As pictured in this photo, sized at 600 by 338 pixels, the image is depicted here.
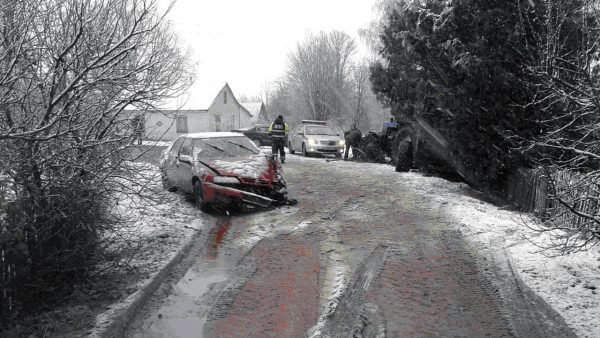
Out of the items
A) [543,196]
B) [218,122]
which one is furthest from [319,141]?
[218,122]

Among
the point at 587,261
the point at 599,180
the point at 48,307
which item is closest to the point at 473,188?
the point at 587,261

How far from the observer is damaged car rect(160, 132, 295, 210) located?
364 inches

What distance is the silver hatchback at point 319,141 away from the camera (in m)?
21.4

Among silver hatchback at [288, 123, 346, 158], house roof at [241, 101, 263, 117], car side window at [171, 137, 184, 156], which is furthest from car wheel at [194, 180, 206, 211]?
house roof at [241, 101, 263, 117]

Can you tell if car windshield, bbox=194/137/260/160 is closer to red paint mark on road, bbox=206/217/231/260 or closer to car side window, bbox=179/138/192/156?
car side window, bbox=179/138/192/156

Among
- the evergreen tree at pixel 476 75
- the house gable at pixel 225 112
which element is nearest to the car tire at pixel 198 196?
the evergreen tree at pixel 476 75

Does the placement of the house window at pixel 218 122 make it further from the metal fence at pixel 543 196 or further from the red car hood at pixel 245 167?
the metal fence at pixel 543 196

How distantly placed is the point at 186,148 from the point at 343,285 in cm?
617

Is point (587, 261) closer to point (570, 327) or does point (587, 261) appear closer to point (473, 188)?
point (570, 327)

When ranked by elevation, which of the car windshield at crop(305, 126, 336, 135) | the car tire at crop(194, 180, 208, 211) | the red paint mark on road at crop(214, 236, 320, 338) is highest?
the car windshield at crop(305, 126, 336, 135)

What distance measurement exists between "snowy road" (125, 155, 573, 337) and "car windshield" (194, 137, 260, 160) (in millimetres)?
1577

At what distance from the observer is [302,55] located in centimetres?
5303

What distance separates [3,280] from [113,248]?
2.16 meters

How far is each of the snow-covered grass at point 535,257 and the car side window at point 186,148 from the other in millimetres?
5368
